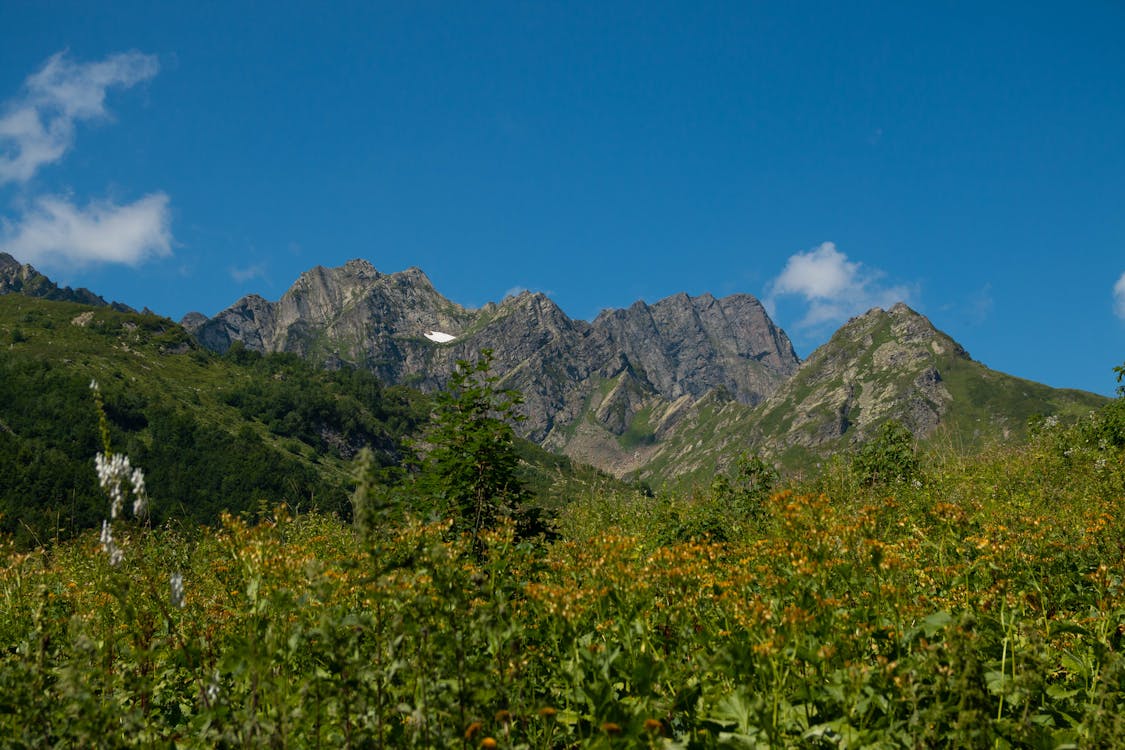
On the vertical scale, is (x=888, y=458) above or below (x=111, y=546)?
above

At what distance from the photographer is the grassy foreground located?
3.94 metres

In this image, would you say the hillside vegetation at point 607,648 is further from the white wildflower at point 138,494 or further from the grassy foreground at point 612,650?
the white wildflower at point 138,494

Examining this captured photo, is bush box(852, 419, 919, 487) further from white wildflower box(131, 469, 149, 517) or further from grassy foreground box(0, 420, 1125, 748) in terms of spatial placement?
white wildflower box(131, 469, 149, 517)

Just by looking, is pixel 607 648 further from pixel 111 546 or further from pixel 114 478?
Result: pixel 114 478

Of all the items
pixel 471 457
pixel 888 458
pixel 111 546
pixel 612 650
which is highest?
pixel 888 458

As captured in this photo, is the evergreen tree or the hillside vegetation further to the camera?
the evergreen tree

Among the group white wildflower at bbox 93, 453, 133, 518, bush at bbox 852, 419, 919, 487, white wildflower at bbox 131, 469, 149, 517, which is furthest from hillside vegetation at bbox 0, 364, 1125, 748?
bush at bbox 852, 419, 919, 487

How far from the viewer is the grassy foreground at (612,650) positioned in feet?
12.9

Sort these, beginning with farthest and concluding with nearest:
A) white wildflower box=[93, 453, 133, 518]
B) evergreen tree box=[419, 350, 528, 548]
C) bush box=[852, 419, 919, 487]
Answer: bush box=[852, 419, 919, 487] < evergreen tree box=[419, 350, 528, 548] < white wildflower box=[93, 453, 133, 518]

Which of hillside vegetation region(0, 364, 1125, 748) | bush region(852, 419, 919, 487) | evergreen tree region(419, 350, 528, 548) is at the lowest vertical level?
hillside vegetation region(0, 364, 1125, 748)

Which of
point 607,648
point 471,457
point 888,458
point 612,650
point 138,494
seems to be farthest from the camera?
point 888,458

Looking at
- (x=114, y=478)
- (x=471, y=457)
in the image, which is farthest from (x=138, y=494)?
(x=471, y=457)

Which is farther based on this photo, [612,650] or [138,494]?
[612,650]

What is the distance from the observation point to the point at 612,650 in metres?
5.01
